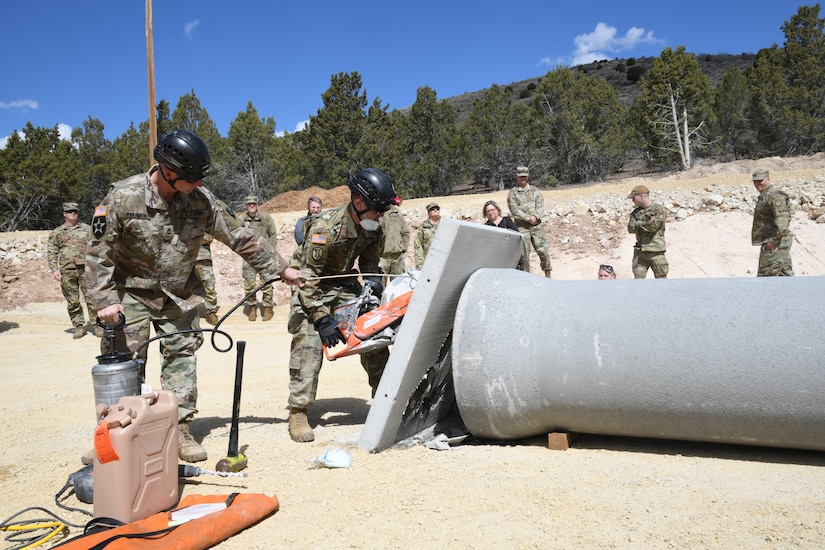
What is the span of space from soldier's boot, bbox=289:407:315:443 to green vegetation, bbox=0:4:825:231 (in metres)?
23.2

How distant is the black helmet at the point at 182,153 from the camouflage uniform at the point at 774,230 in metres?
8.10

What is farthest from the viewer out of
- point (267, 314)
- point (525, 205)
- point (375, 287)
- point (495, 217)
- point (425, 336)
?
point (267, 314)

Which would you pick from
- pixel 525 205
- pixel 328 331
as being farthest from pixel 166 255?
pixel 525 205

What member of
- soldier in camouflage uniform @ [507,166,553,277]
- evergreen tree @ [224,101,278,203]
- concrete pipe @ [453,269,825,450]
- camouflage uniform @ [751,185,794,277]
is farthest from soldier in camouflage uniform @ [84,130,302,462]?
evergreen tree @ [224,101,278,203]

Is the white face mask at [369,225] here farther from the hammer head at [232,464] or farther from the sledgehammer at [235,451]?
the hammer head at [232,464]

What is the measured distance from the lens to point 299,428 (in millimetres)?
4617

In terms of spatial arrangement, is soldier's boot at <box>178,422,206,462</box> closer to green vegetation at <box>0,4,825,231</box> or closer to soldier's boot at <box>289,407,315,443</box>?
soldier's boot at <box>289,407,315,443</box>

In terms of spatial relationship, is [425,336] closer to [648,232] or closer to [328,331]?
[328,331]

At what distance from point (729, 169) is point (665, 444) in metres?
23.3

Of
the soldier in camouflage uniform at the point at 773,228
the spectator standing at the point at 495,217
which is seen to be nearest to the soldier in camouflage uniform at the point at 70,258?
the spectator standing at the point at 495,217

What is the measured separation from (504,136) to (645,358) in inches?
1042

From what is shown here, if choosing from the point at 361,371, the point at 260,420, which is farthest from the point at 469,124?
the point at 260,420

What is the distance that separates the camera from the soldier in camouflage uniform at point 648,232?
9758mm

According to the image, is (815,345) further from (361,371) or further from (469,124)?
(469,124)
